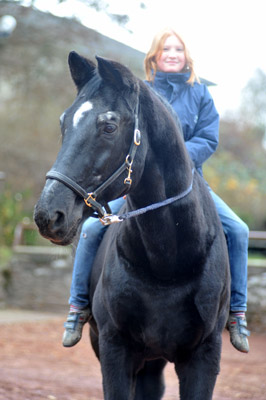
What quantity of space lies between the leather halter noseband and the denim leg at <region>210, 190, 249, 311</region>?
1.15 m

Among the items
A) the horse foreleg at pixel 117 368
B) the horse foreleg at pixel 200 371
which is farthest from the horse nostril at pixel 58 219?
→ the horse foreleg at pixel 200 371

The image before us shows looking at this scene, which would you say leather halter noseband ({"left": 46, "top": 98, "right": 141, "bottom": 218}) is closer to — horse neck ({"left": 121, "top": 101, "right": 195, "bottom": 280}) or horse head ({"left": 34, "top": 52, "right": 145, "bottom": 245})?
horse head ({"left": 34, "top": 52, "right": 145, "bottom": 245})

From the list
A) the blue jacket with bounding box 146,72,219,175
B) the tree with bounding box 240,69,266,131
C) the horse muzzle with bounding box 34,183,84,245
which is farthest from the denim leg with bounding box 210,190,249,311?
the tree with bounding box 240,69,266,131

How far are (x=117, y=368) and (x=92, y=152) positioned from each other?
1.26m

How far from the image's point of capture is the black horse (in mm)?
2525

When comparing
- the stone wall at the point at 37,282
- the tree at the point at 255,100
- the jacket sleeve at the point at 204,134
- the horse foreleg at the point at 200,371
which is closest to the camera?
the horse foreleg at the point at 200,371

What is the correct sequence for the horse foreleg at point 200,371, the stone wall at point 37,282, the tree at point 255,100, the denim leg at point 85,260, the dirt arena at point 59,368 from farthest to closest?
the tree at point 255,100 < the stone wall at point 37,282 < the dirt arena at point 59,368 < the denim leg at point 85,260 < the horse foreleg at point 200,371

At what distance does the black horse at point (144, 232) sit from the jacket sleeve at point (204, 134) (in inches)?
8.8

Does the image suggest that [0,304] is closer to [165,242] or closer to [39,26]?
[39,26]

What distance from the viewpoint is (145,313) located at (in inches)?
115

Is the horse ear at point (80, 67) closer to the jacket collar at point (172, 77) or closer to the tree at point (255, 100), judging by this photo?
the jacket collar at point (172, 77)

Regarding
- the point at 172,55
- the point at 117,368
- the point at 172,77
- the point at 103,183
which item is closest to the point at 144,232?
the point at 103,183

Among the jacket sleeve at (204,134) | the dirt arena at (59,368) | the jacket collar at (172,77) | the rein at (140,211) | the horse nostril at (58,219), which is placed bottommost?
the dirt arena at (59,368)

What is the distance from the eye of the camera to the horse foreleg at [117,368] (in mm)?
3016
